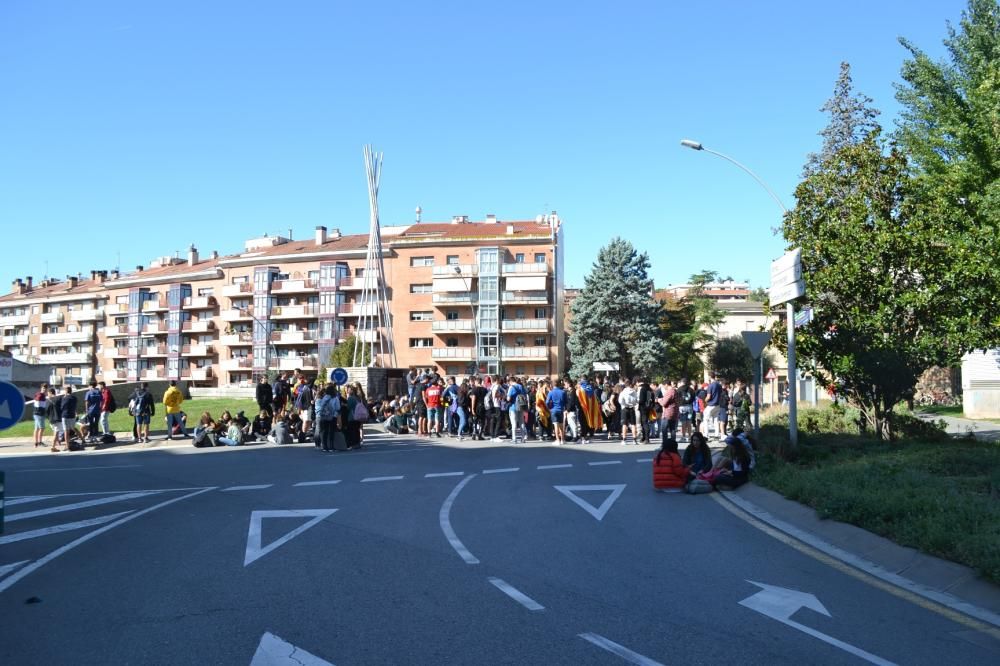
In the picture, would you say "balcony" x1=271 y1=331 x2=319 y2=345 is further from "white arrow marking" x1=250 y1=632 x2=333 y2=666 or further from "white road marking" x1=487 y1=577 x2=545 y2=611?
"white arrow marking" x1=250 y1=632 x2=333 y2=666

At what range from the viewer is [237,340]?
83688 millimetres

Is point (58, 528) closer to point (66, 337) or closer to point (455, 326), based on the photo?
point (455, 326)

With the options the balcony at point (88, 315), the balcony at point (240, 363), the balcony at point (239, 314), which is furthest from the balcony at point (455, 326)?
the balcony at point (88, 315)

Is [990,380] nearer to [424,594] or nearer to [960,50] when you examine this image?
[960,50]

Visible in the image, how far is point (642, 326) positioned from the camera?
61.1 meters

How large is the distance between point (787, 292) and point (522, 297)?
5893cm

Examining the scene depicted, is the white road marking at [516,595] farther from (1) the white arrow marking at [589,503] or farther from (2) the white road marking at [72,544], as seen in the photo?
(2) the white road marking at [72,544]

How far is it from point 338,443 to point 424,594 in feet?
48.6

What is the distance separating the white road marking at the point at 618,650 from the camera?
4.83 metres

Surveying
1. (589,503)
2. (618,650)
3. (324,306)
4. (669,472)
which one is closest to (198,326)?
(324,306)

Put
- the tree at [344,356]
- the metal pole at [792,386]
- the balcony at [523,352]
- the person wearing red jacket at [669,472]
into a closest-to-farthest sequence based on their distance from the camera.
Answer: the person wearing red jacket at [669,472] < the metal pole at [792,386] < the tree at [344,356] < the balcony at [523,352]

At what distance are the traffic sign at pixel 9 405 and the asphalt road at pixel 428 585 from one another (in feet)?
4.37

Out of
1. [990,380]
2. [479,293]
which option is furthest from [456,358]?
[990,380]

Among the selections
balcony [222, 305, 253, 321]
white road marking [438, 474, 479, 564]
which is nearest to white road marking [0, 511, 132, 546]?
white road marking [438, 474, 479, 564]
